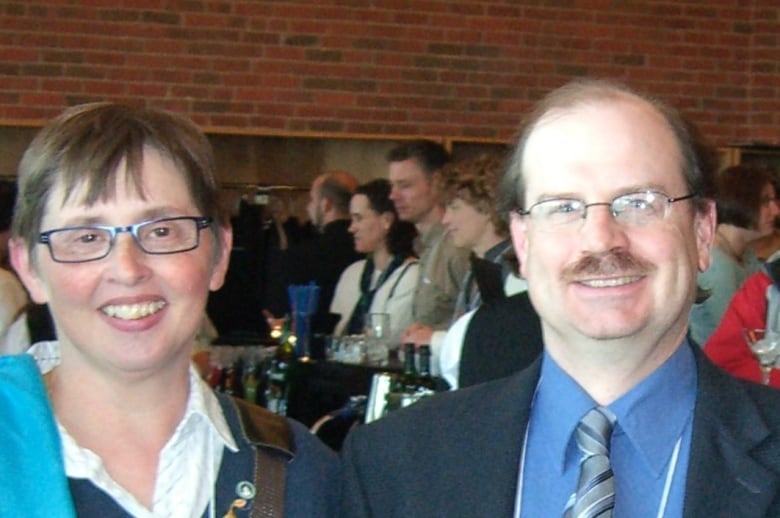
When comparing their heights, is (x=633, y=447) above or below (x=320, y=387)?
above

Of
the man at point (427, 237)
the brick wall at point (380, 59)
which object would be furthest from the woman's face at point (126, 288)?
the brick wall at point (380, 59)

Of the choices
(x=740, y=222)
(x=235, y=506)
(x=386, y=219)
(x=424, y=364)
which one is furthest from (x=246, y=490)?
(x=386, y=219)

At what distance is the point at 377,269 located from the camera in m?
5.85

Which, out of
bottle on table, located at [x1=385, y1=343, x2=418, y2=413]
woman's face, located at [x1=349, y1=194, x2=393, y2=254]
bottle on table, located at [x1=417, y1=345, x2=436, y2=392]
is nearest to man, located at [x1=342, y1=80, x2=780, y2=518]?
bottle on table, located at [x1=385, y1=343, x2=418, y2=413]

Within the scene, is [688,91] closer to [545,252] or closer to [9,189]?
→ [9,189]

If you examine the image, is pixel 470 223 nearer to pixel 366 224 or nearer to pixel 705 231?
pixel 366 224

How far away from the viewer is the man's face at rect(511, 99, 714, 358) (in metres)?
1.82

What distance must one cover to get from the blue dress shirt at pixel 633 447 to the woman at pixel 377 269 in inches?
134

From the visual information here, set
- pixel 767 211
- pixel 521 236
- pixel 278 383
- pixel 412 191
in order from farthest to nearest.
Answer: pixel 412 191 → pixel 767 211 → pixel 278 383 → pixel 521 236

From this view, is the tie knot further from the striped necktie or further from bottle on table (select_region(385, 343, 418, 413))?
bottle on table (select_region(385, 343, 418, 413))

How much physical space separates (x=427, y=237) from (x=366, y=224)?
1.09ft

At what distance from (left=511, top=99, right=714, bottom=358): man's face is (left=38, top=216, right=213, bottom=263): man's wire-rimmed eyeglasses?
0.52 metres

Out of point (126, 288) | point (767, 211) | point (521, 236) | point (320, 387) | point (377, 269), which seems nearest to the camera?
point (126, 288)

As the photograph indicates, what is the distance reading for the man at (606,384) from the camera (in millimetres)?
Answer: 1817
